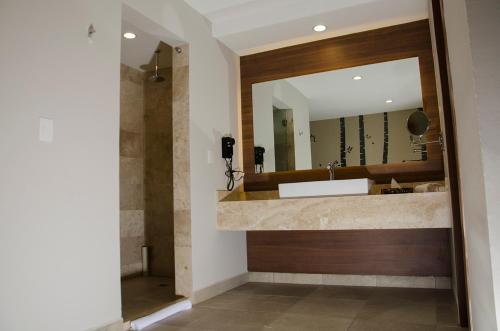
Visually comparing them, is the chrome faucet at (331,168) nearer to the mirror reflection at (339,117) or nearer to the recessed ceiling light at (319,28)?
the mirror reflection at (339,117)

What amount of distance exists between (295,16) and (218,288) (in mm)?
2555

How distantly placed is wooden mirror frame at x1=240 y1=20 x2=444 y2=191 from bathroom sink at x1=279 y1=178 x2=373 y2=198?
43 cm

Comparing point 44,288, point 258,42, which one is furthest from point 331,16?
point 44,288

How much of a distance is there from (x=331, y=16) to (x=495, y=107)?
271 cm

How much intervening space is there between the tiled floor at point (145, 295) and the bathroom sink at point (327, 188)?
1341 millimetres

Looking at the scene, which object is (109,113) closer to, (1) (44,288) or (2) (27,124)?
(2) (27,124)

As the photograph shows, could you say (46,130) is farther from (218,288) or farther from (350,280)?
(350,280)

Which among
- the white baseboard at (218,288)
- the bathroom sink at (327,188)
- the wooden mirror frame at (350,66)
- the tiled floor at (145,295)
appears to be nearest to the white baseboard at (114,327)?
the tiled floor at (145,295)

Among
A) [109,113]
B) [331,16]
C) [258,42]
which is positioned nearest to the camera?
[109,113]

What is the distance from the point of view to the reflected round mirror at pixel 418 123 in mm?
3148

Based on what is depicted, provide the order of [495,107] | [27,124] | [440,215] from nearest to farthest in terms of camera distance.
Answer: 1. [495,107]
2. [27,124]
3. [440,215]

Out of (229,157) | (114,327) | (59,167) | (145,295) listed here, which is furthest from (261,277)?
(59,167)

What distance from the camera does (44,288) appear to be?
193 centimetres

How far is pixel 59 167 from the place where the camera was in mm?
2080
